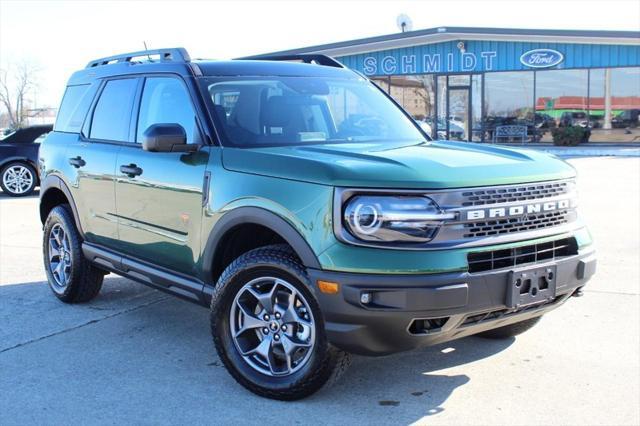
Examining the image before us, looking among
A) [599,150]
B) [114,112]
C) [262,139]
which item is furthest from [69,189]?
[599,150]

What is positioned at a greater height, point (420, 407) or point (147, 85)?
point (147, 85)

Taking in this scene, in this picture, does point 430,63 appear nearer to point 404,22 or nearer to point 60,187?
point 404,22

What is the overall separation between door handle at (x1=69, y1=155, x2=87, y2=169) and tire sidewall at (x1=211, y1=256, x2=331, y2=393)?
218 centimetres

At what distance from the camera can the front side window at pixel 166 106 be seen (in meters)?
4.50

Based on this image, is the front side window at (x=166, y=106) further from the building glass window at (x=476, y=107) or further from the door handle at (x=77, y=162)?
the building glass window at (x=476, y=107)

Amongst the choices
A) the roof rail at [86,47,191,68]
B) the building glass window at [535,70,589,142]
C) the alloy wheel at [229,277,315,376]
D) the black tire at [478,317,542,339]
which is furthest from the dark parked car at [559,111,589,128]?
the alloy wheel at [229,277,315,376]

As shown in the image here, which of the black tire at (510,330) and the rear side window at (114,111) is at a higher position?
the rear side window at (114,111)

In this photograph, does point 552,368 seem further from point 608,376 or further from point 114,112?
point 114,112

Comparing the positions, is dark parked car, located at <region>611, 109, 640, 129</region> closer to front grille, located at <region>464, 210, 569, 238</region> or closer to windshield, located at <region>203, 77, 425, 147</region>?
windshield, located at <region>203, 77, 425, 147</region>

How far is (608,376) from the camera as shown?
4.15 meters

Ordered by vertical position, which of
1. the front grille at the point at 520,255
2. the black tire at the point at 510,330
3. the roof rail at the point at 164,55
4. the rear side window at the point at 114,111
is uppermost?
the roof rail at the point at 164,55

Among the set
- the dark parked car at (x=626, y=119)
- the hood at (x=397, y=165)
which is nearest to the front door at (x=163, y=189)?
the hood at (x=397, y=165)

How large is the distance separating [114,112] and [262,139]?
165 cm

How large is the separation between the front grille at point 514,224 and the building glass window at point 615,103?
77.4 ft
